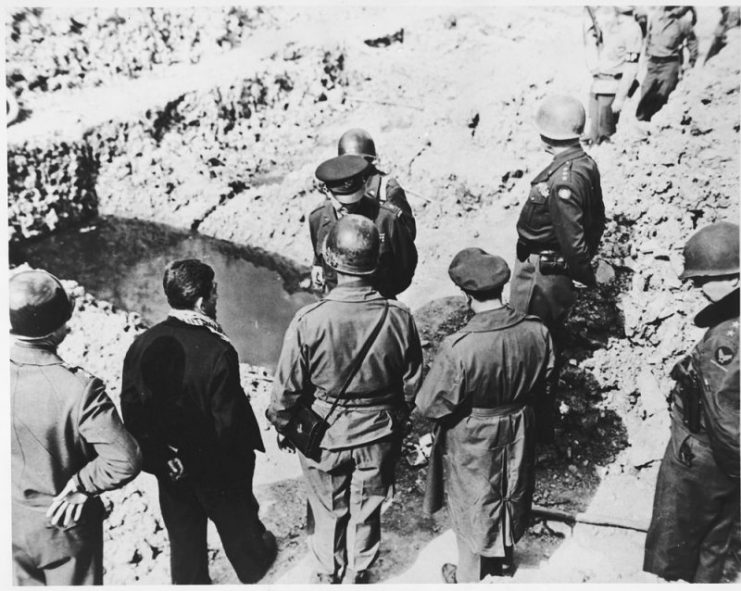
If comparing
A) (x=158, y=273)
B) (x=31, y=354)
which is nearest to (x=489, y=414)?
(x=31, y=354)

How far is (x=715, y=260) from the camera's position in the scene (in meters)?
3.03

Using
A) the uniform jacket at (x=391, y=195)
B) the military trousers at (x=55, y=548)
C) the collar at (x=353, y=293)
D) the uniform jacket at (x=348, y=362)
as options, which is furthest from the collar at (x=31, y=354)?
the uniform jacket at (x=391, y=195)

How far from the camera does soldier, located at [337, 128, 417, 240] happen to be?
4.93m

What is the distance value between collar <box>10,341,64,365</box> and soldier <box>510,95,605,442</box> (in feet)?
8.58

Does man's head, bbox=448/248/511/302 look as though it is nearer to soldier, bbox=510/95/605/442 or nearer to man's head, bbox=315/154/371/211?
soldier, bbox=510/95/605/442

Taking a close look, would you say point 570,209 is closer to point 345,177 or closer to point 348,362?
point 345,177

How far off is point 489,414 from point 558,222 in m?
1.49

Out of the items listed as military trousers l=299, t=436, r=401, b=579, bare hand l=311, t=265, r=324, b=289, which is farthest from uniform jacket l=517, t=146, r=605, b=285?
military trousers l=299, t=436, r=401, b=579

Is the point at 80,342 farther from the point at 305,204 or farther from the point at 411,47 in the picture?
the point at 411,47

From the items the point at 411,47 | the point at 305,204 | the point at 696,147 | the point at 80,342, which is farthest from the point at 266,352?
the point at 411,47

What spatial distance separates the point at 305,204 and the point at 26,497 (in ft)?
22.5

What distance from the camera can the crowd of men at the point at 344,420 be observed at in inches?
115

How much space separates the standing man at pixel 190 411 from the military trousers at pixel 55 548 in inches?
15.2

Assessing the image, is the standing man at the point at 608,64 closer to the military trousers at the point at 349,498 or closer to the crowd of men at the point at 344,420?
the crowd of men at the point at 344,420
